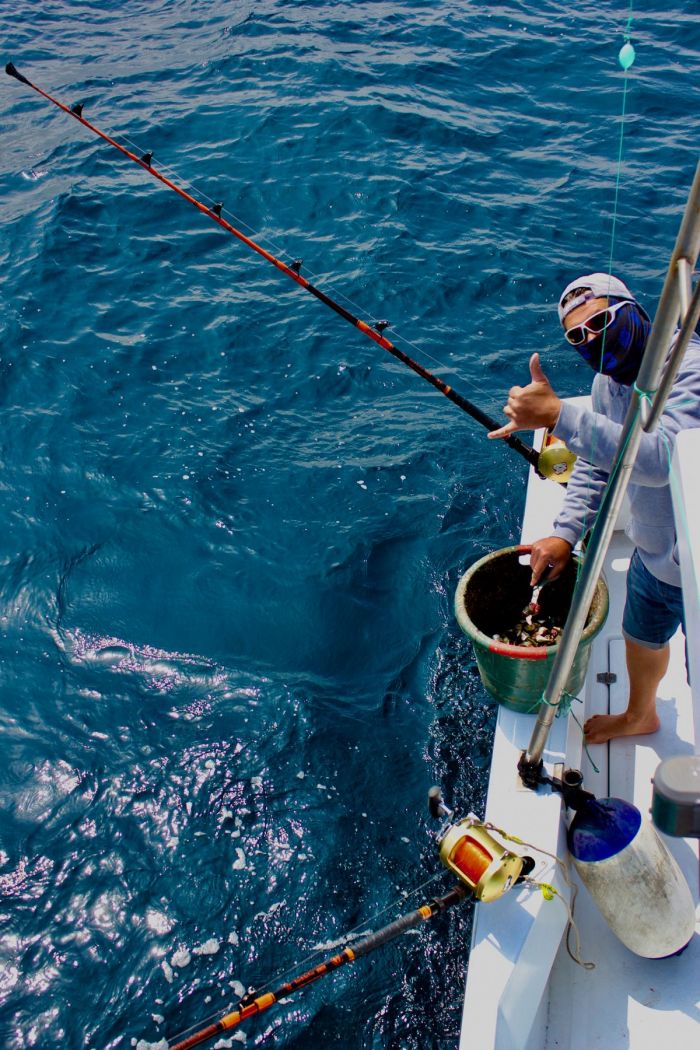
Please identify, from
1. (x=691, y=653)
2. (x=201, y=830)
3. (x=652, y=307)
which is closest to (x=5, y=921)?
(x=201, y=830)

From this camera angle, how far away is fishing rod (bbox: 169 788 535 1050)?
2668mm

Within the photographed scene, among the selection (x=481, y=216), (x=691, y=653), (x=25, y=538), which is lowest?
(x=25, y=538)

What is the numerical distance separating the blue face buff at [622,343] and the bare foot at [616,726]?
5.31 feet

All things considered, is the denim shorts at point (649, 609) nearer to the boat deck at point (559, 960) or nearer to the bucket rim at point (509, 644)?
the bucket rim at point (509, 644)

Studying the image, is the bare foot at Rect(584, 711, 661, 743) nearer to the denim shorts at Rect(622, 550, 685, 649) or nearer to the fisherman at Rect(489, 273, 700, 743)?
the fisherman at Rect(489, 273, 700, 743)

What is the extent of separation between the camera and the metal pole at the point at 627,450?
6.09 feet

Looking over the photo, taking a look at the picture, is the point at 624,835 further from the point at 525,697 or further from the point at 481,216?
the point at 481,216

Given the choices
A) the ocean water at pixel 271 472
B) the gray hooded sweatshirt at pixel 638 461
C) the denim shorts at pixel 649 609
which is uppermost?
the gray hooded sweatshirt at pixel 638 461

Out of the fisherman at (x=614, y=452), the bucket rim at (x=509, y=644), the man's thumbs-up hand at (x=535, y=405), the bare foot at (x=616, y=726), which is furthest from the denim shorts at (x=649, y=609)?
the man's thumbs-up hand at (x=535, y=405)

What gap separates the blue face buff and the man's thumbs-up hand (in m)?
0.32

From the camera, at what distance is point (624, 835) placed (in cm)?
302

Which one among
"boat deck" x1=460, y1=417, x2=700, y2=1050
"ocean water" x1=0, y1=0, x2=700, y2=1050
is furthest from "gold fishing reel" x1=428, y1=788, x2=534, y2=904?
"ocean water" x1=0, y1=0, x2=700, y2=1050

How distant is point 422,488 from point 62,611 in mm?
2406

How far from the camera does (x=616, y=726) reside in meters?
3.76
